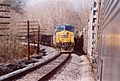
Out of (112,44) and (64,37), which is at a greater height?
(112,44)

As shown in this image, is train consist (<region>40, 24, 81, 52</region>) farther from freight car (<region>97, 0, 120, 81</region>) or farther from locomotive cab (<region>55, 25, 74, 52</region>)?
freight car (<region>97, 0, 120, 81</region>)

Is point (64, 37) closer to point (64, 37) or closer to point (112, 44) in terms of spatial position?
point (64, 37)

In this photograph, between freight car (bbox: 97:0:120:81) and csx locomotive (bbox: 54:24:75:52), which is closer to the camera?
freight car (bbox: 97:0:120:81)

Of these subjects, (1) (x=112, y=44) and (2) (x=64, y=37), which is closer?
(1) (x=112, y=44)

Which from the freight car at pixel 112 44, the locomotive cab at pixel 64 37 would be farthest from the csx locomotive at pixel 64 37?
the freight car at pixel 112 44

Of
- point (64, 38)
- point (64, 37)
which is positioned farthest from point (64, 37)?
point (64, 38)

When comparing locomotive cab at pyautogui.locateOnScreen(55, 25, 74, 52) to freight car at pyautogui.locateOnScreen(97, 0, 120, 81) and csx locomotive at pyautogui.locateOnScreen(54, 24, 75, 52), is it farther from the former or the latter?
freight car at pyautogui.locateOnScreen(97, 0, 120, 81)

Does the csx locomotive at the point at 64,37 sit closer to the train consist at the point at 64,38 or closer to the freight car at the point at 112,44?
the train consist at the point at 64,38

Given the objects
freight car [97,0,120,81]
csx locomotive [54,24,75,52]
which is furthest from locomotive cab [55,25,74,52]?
freight car [97,0,120,81]

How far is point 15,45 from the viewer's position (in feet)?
72.3

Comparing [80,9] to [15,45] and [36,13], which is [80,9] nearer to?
[36,13]

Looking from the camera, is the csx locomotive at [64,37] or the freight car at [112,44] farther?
the csx locomotive at [64,37]

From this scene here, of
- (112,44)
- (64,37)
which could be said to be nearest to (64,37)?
(64,37)

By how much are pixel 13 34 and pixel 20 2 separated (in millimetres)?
11220
